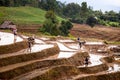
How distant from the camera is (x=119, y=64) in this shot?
32094 millimetres

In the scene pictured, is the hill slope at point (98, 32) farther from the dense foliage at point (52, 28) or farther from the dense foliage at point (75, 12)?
the dense foliage at point (52, 28)

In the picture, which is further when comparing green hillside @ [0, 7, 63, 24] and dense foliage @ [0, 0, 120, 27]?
dense foliage @ [0, 0, 120, 27]

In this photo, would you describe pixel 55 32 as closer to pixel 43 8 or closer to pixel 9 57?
pixel 9 57

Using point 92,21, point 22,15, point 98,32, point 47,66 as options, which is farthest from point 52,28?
point 47,66

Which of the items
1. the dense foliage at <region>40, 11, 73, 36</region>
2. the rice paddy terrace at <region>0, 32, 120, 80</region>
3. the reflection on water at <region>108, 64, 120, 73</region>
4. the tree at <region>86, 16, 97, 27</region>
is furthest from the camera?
the tree at <region>86, 16, 97, 27</region>

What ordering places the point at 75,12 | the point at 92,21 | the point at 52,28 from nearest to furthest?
the point at 52,28 → the point at 92,21 → the point at 75,12

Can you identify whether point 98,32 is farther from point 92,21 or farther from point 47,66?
point 47,66

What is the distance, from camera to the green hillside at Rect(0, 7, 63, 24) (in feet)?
234

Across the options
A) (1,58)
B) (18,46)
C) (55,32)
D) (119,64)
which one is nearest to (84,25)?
(55,32)

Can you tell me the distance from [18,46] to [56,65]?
440 centimetres

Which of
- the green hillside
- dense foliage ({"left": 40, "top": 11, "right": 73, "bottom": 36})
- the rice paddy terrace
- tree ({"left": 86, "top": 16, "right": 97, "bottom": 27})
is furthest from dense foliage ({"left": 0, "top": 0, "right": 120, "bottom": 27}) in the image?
the rice paddy terrace

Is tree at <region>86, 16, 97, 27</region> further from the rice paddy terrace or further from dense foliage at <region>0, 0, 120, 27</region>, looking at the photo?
the rice paddy terrace

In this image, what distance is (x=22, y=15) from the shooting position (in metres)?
79.6

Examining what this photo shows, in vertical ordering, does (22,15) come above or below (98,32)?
above
